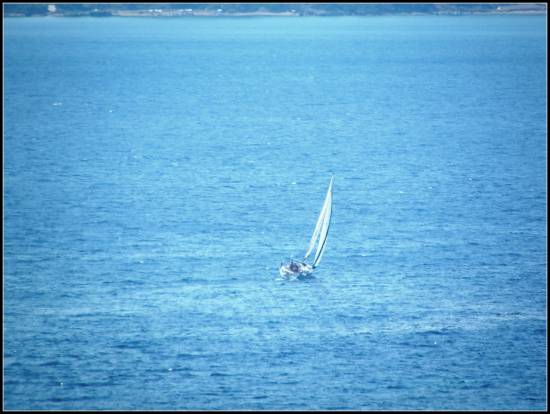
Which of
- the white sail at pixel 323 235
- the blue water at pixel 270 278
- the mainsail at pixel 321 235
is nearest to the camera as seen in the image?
the blue water at pixel 270 278

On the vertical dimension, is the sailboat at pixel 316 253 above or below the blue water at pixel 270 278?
above

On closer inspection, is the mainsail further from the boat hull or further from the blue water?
the blue water

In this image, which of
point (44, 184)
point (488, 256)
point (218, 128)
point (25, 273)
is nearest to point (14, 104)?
point (218, 128)

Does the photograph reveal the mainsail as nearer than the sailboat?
No

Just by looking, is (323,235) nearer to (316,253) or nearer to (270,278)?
(316,253)

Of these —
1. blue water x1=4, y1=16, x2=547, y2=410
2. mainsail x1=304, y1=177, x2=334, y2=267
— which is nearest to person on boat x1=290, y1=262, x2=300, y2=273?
blue water x1=4, y1=16, x2=547, y2=410

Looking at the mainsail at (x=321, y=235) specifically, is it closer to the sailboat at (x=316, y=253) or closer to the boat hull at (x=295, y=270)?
the sailboat at (x=316, y=253)

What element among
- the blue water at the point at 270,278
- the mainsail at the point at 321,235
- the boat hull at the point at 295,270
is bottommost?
the blue water at the point at 270,278

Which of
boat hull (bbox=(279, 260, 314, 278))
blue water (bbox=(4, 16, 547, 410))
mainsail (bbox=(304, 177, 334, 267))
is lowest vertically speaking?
blue water (bbox=(4, 16, 547, 410))

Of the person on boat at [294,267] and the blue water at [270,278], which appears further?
the person on boat at [294,267]

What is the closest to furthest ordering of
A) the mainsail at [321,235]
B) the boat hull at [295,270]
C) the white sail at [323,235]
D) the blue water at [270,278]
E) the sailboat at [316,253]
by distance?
the blue water at [270,278] < the boat hull at [295,270] < the sailboat at [316,253] < the white sail at [323,235] < the mainsail at [321,235]

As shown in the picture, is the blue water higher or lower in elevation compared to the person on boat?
lower

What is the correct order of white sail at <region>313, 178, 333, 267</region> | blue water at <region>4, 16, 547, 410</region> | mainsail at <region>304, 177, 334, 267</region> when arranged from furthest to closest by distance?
mainsail at <region>304, 177, 334, 267</region> < white sail at <region>313, 178, 333, 267</region> < blue water at <region>4, 16, 547, 410</region>

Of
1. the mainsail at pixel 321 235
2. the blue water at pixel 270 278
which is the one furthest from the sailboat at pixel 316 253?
the blue water at pixel 270 278
